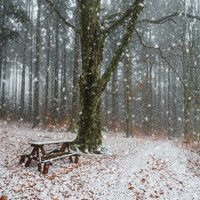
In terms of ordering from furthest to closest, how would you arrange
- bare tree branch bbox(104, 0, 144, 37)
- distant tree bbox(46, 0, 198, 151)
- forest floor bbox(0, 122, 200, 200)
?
distant tree bbox(46, 0, 198, 151)
bare tree branch bbox(104, 0, 144, 37)
forest floor bbox(0, 122, 200, 200)

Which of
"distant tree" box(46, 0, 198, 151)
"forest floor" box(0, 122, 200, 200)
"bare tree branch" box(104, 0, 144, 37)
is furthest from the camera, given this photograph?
"distant tree" box(46, 0, 198, 151)

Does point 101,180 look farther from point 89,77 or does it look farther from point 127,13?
point 127,13

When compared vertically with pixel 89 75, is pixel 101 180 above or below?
below

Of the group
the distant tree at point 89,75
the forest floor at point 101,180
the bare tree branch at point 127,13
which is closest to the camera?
the forest floor at point 101,180

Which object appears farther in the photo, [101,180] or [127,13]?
[127,13]

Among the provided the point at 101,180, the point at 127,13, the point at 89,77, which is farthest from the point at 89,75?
the point at 101,180

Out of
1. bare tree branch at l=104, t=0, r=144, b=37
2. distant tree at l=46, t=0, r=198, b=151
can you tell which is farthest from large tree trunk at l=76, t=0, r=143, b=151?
bare tree branch at l=104, t=0, r=144, b=37

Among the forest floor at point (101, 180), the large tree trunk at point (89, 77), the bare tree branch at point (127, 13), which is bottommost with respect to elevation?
the forest floor at point (101, 180)

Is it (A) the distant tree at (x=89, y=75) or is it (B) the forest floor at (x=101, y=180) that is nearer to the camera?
(B) the forest floor at (x=101, y=180)

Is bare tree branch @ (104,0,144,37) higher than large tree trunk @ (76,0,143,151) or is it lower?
higher

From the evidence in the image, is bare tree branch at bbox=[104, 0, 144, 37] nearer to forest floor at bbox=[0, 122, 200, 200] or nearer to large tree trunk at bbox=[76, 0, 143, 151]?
large tree trunk at bbox=[76, 0, 143, 151]

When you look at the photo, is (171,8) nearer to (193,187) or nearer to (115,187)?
(193,187)

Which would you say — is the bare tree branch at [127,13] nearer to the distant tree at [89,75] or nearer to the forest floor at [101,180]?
the distant tree at [89,75]

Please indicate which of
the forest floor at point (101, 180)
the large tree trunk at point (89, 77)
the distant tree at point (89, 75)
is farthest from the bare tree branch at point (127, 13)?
the forest floor at point (101, 180)
